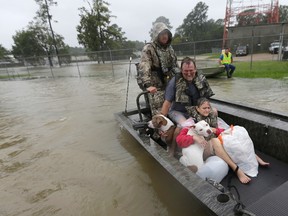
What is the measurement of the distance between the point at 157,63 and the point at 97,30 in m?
30.4

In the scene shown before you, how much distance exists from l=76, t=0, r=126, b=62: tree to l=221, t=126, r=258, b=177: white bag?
103 feet

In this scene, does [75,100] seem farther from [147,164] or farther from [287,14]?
[287,14]

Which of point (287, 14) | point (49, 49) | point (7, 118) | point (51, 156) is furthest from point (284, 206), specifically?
point (287, 14)

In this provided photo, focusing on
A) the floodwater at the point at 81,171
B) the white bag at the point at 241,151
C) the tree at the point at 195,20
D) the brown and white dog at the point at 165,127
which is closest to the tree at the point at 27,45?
the floodwater at the point at 81,171

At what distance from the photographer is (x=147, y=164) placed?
3066 millimetres

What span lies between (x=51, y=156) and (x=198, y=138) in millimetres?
2496

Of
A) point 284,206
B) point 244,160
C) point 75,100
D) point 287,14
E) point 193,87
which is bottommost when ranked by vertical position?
point 75,100

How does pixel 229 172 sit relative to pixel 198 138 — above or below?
below

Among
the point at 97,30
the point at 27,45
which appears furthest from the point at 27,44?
the point at 97,30

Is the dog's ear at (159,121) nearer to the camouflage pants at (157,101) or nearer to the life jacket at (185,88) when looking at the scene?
the life jacket at (185,88)

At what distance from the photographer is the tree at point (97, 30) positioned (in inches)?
1185

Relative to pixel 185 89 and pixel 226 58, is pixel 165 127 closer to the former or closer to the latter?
pixel 185 89

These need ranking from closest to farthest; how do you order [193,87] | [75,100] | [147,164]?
[193,87] < [147,164] < [75,100]

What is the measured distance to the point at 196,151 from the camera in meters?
2.20
